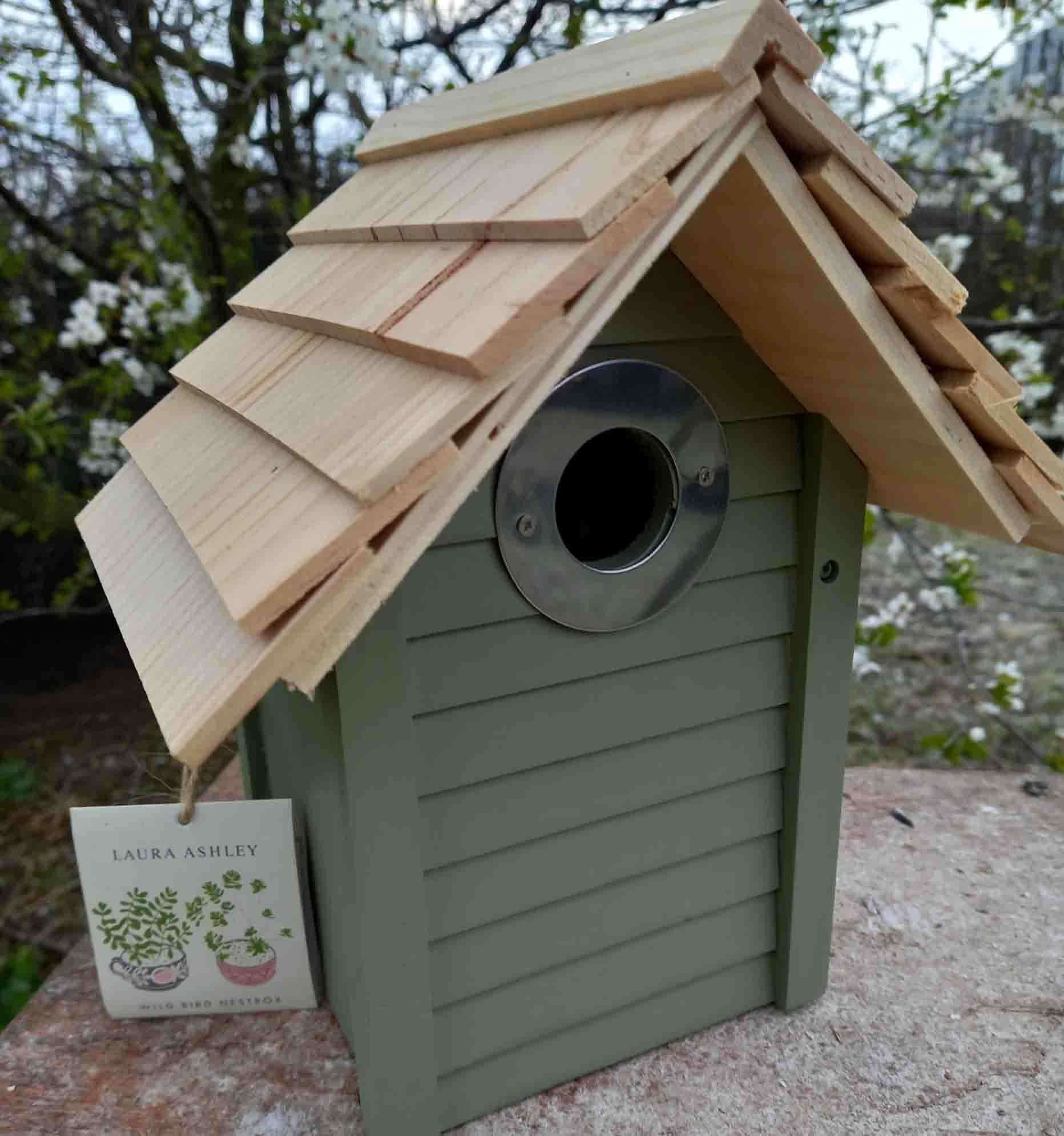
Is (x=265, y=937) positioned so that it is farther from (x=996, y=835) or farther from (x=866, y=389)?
(x=996, y=835)

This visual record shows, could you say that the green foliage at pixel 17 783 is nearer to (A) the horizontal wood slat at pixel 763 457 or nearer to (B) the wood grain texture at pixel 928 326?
(A) the horizontal wood slat at pixel 763 457

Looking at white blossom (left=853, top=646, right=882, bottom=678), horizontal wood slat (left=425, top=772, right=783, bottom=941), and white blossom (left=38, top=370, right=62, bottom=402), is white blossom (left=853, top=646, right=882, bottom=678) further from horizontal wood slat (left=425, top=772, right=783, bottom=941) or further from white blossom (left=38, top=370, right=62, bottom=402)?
white blossom (left=38, top=370, right=62, bottom=402)

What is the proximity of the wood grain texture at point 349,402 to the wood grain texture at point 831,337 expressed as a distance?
1.15 ft

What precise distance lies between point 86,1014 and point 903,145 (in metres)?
3.03

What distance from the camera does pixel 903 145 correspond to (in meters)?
3.03

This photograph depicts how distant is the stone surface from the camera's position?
1.38 m

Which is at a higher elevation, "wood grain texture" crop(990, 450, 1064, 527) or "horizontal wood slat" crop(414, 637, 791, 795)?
"wood grain texture" crop(990, 450, 1064, 527)

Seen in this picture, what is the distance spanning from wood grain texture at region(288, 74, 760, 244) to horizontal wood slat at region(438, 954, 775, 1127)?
1.07 meters

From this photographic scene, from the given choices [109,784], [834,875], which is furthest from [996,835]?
[109,784]

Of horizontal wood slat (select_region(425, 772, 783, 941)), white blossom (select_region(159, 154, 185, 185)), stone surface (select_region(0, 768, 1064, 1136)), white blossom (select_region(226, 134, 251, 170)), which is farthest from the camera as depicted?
white blossom (select_region(226, 134, 251, 170))

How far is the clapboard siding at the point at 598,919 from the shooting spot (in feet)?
4.24

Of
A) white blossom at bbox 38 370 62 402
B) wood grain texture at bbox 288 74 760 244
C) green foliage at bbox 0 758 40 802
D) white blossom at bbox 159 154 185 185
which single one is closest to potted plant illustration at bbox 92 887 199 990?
wood grain texture at bbox 288 74 760 244

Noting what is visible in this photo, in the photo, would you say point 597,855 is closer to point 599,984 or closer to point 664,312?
point 599,984

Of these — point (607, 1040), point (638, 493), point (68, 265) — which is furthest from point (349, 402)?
point (68, 265)
